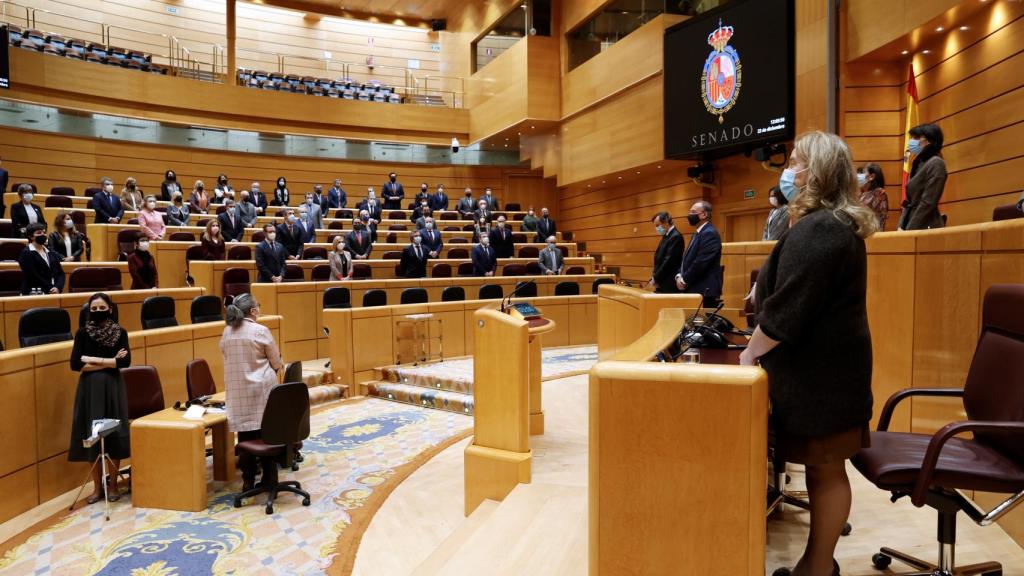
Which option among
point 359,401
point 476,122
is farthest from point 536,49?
point 359,401

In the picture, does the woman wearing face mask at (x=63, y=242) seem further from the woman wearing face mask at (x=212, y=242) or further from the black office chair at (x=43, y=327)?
the black office chair at (x=43, y=327)

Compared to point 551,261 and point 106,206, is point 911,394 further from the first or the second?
point 106,206

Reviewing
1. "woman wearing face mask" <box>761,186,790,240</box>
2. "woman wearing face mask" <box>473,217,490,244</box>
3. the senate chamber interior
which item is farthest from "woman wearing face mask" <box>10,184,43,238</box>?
"woman wearing face mask" <box>761,186,790,240</box>

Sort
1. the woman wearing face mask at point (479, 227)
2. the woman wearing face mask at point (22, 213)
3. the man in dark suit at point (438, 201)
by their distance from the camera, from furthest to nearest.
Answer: the man in dark suit at point (438, 201)
the woman wearing face mask at point (479, 227)
the woman wearing face mask at point (22, 213)

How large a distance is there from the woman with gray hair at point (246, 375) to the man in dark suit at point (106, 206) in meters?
6.10

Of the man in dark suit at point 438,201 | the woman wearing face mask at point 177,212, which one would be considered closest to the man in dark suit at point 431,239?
the woman wearing face mask at point 177,212

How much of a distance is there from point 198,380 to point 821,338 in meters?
4.23

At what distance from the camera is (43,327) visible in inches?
180

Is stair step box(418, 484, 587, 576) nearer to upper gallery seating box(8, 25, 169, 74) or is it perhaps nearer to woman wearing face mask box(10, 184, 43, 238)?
woman wearing face mask box(10, 184, 43, 238)

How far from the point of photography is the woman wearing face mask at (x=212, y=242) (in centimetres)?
793

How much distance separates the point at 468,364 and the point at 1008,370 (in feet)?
18.9

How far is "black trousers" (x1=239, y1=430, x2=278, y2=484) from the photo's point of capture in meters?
3.86

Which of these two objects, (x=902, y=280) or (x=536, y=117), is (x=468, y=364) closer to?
(x=902, y=280)

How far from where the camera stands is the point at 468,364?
23.4 ft
